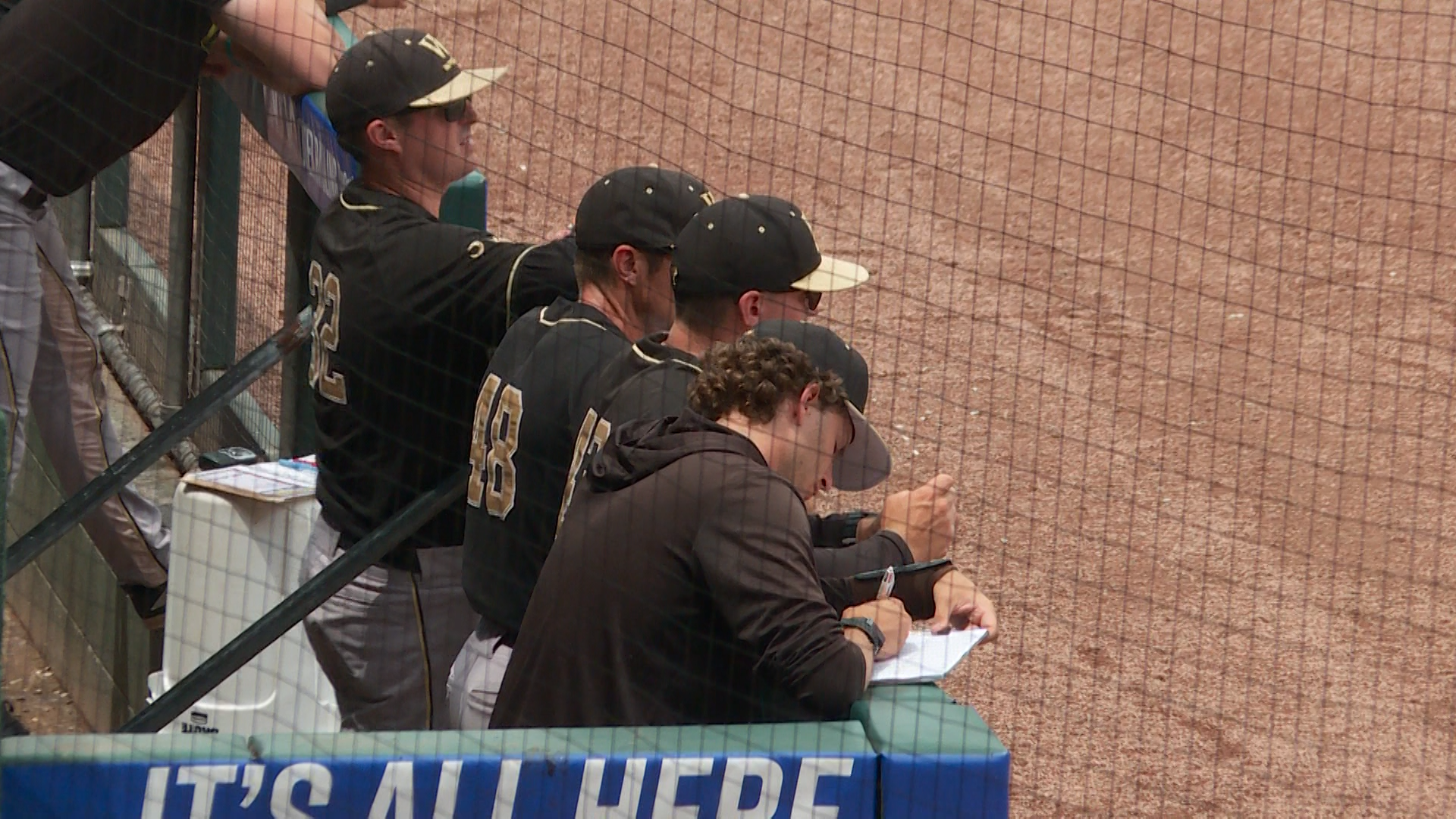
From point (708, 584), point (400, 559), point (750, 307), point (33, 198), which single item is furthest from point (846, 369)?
point (33, 198)

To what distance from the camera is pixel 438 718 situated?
3229 millimetres

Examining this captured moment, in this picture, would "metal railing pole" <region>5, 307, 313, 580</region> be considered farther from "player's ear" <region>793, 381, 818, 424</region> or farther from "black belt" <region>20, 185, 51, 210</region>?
"player's ear" <region>793, 381, 818, 424</region>

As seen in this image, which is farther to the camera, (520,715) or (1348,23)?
(1348,23)

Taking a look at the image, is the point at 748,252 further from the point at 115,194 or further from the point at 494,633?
the point at 115,194

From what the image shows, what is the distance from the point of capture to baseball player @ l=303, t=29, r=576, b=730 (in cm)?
300

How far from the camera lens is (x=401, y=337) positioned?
303cm

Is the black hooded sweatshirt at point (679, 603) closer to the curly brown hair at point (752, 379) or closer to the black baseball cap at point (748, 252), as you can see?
the curly brown hair at point (752, 379)

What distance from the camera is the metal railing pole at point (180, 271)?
4168mm

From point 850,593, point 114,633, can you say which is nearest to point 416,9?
point 114,633

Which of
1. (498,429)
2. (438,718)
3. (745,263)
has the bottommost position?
(438,718)

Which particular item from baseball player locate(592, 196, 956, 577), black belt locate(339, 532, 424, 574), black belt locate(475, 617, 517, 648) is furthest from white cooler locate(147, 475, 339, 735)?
baseball player locate(592, 196, 956, 577)

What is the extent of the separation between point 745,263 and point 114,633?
2.23 meters

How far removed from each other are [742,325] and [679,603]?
0.57m

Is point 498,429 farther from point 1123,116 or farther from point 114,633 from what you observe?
point 1123,116
